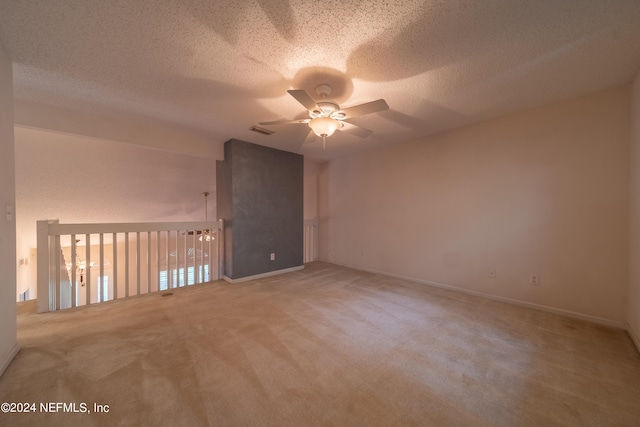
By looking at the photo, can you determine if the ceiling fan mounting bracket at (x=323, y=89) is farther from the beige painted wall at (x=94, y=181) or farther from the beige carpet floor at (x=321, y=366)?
the beige painted wall at (x=94, y=181)

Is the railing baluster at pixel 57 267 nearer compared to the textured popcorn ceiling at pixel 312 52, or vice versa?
the textured popcorn ceiling at pixel 312 52

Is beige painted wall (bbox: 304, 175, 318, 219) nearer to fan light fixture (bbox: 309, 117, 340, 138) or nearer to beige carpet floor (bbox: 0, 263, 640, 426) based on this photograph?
beige carpet floor (bbox: 0, 263, 640, 426)

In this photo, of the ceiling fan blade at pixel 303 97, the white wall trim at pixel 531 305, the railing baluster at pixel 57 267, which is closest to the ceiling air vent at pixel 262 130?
the ceiling fan blade at pixel 303 97

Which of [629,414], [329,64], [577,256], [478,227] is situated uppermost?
[329,64]

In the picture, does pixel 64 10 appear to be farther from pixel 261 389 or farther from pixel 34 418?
pixel 261 389

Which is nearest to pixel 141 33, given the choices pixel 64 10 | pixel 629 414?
pixel 64 10

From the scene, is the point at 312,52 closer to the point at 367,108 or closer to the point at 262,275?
the point at 367,108

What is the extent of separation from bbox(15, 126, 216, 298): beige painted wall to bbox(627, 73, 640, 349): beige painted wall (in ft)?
17.6

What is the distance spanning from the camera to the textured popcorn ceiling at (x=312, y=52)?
4.53 feet

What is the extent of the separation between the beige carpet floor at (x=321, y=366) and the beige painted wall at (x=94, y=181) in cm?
210

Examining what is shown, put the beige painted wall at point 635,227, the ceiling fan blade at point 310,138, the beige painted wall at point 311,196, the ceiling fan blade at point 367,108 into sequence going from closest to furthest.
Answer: the ceiling fan blade at point 367,108
the beige painted wall at point 635,227
the ceiling fan blade at point 310,138
the beige painted wall at point 311,196

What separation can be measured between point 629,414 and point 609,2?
230 centimetres

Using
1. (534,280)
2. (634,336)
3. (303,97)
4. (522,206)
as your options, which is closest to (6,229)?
(303,97)

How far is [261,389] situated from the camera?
146 centimetres
